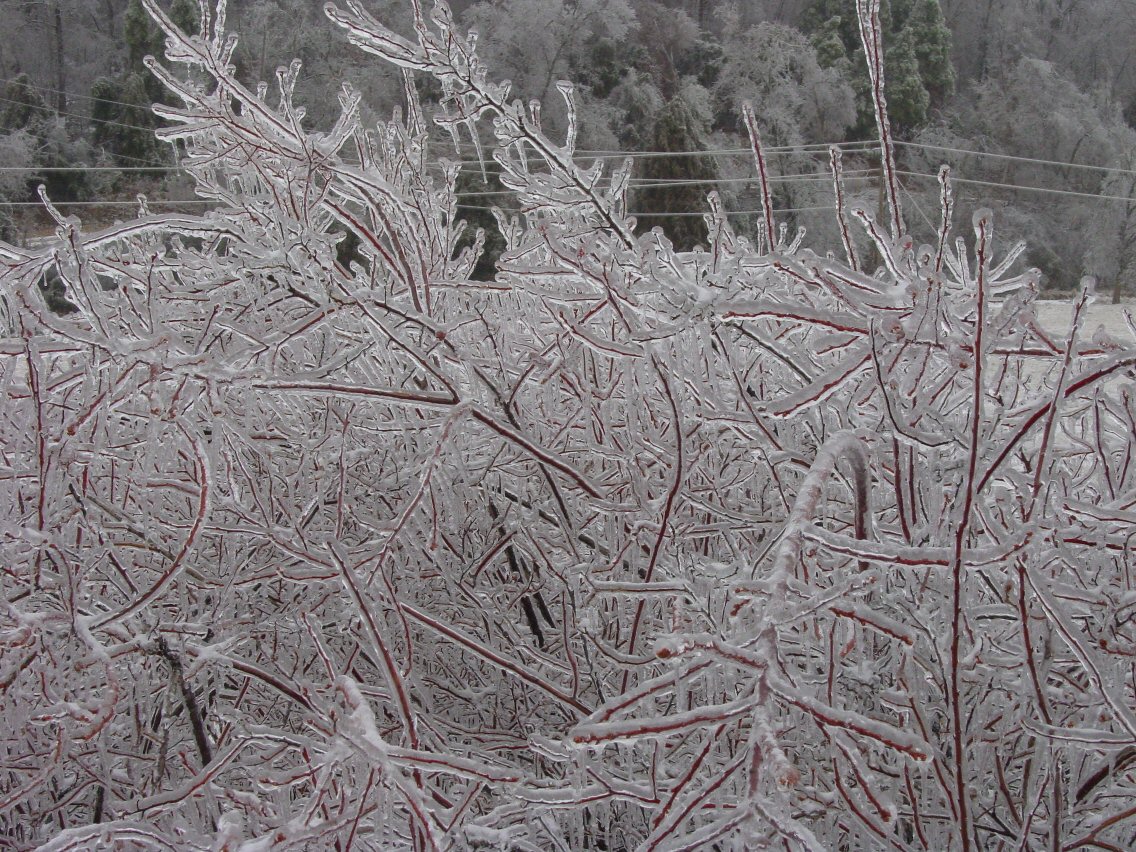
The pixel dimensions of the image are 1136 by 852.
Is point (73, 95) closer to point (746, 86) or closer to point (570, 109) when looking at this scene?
point (746, 86)

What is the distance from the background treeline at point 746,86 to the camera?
1847 centimetres

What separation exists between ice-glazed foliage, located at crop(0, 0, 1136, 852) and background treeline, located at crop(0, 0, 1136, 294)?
16471 millimetres

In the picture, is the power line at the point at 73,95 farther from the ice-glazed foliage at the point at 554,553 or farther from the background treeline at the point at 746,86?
the ice-glazed foliage at the point at 554,553

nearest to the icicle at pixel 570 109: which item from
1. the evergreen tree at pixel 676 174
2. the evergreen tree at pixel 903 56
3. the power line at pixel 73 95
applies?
the evergreen tree at pixel 676 174

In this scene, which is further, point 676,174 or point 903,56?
point 903,56

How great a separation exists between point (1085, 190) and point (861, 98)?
19.3 feet

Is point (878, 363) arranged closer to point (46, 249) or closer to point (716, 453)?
point (716, 453)

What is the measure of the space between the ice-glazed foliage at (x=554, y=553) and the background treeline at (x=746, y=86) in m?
16.5

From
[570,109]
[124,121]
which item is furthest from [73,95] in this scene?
[570,109]

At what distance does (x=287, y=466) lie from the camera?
1.65m

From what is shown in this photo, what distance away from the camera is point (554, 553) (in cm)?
134

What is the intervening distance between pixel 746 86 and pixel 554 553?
23006 mm

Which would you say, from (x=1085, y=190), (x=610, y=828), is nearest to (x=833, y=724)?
(x=610, y=828)

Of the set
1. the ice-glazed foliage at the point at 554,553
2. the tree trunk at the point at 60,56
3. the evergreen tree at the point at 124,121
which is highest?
the tree trunk at the point at 60,56
